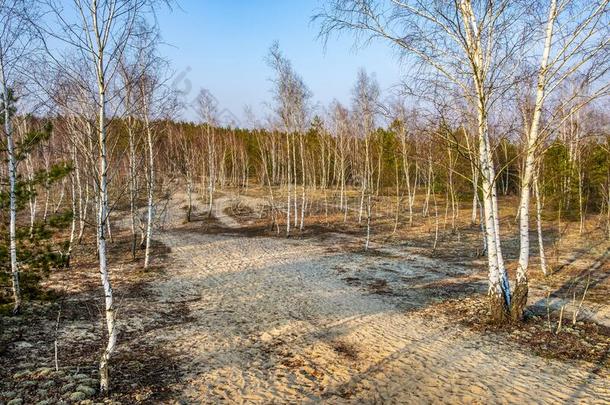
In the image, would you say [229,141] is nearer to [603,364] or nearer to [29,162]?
[29,162]

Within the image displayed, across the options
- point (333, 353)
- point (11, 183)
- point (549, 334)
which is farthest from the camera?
point (11, 183)

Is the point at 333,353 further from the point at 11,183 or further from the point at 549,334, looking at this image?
the point at 11,183

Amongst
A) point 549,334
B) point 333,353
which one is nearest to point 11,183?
point 333,353

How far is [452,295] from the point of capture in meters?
12.0

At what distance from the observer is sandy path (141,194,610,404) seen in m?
6.25

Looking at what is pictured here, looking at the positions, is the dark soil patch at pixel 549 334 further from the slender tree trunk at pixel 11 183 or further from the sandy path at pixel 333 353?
the slender tree trunk at pixel 11 183

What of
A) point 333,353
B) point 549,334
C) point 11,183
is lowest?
point 333,353

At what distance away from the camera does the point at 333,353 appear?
25.8 ft

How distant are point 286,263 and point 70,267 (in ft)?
28.3

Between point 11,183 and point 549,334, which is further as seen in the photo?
point 11,183

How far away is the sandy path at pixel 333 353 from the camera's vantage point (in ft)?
20.5

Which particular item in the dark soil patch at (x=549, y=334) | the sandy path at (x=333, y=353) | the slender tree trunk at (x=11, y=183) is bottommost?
the sandy path at (x=333, y=353)

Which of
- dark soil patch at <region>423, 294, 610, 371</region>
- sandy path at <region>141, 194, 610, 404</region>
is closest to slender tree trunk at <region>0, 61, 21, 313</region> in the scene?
sandy path at <region>141, 194, 610, 404</region>

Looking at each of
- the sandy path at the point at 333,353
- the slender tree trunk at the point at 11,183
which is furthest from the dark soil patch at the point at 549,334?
the slender tree trunk at the point at 11,183
